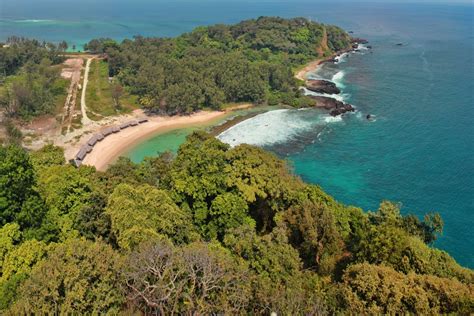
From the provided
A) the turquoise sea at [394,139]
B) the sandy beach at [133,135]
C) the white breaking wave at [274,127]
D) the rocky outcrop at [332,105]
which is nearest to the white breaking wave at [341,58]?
the turquoise sea at [394,139]

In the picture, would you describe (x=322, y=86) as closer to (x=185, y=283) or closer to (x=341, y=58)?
(x=341, y=58)

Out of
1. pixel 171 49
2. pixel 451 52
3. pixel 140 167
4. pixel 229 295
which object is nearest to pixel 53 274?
pixel 229 295

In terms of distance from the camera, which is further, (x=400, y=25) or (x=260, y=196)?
(x=400, y=25)

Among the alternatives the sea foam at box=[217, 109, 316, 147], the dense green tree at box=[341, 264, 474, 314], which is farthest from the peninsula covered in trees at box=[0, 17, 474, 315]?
the sea foam at box=[217, 109, 316, 147]

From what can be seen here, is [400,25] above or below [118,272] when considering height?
above

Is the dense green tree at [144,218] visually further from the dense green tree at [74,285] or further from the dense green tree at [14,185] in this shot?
the dense green tree at [14,185]

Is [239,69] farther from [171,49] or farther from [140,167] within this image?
[140,167]

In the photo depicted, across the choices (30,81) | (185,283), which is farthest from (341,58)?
(185,283)
